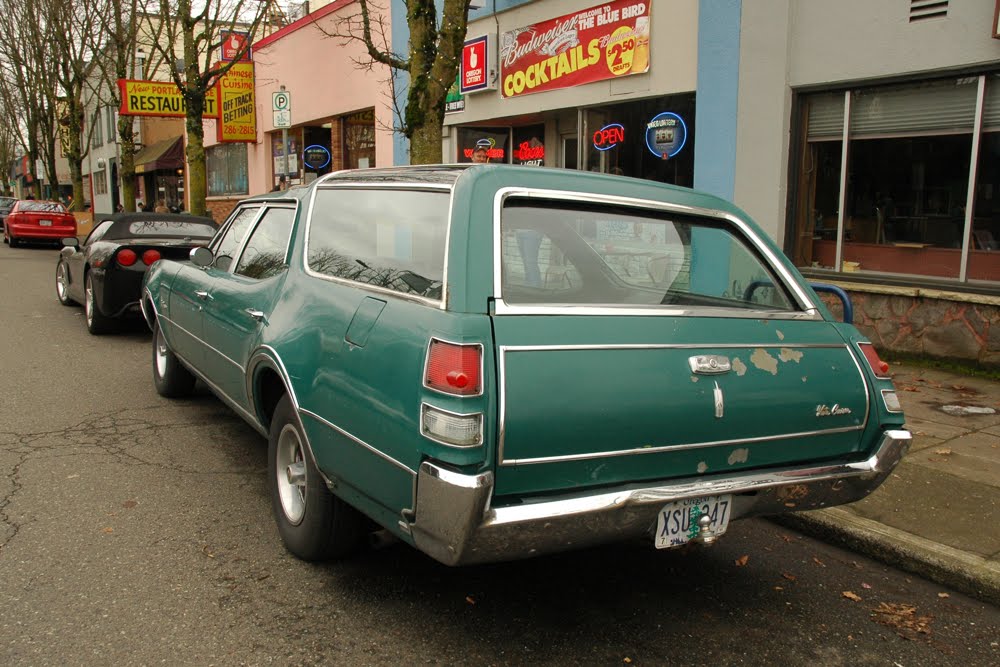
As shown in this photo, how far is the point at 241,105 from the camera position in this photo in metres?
23.0


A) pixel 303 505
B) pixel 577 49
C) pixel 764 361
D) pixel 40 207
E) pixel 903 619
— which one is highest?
pixel 577 49

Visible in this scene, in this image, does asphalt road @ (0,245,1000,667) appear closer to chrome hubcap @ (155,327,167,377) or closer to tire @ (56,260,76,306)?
chrome hubcap @ (155,327,167,377)

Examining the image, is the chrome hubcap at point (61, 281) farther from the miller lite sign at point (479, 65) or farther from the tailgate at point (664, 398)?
the tailgate at point (664, 398)

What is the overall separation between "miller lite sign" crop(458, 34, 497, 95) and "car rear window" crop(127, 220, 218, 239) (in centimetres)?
519

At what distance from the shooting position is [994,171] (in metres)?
7.61

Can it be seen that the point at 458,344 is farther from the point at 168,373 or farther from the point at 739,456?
the point at 168,373

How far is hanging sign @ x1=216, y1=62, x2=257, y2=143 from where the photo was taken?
892 inches

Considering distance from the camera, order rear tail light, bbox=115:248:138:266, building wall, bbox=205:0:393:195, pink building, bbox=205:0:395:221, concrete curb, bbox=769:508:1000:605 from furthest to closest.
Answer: pink building, bbox=205:0:395:221 < building wall, bbox=205:0:393:195 < rear tail light, bbox=115:248:138:266 < concrete curb, bbox=769:508:1000:605

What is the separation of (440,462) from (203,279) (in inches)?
131

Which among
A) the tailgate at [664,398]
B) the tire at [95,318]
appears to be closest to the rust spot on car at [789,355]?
the tailgate at [664,398]

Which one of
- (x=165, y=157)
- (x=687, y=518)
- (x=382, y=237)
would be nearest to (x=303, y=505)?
(x=382, y=237)

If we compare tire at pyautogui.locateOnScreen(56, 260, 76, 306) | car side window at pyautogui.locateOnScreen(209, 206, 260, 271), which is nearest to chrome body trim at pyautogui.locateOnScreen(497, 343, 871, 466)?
car side window at pyautogui.locateOnScreen(209, 206, 260, 271)

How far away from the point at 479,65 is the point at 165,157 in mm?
25725

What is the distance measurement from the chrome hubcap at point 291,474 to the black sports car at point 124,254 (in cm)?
612
